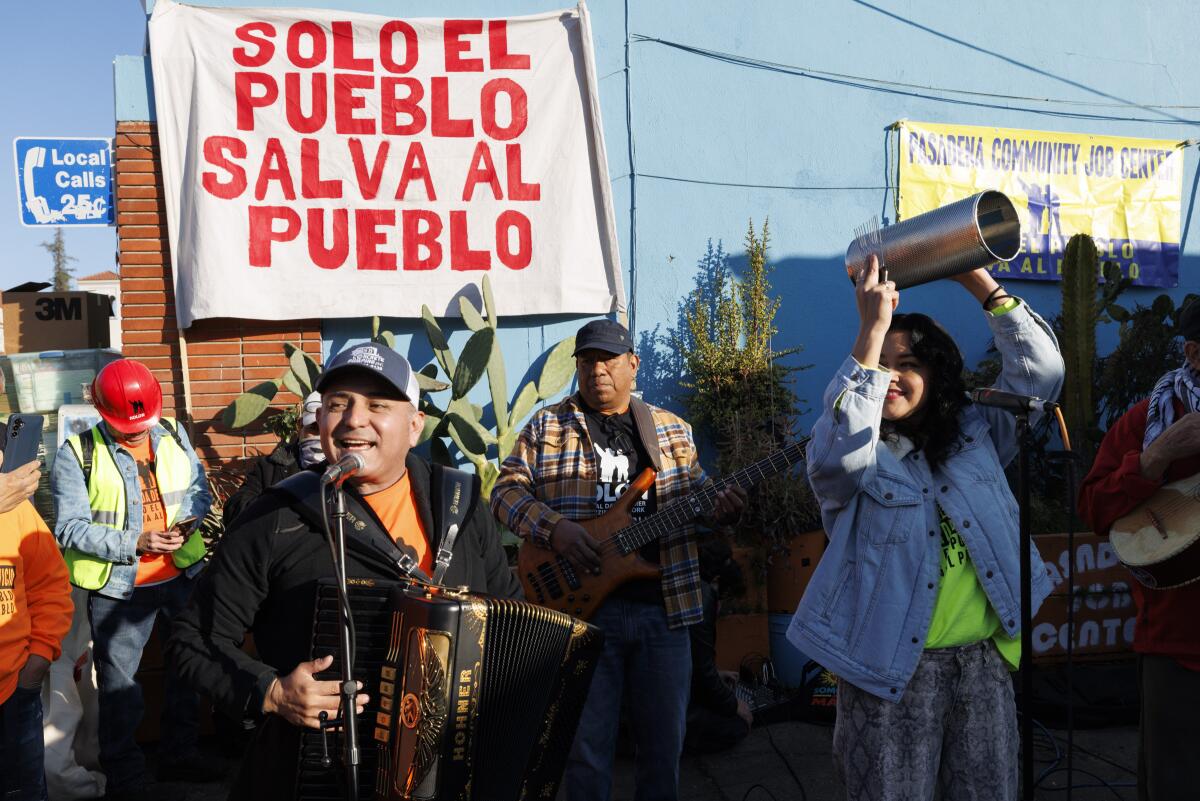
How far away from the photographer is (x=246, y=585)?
2.35 meters

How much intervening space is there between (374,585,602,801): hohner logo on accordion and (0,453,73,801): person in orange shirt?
78.8 inches

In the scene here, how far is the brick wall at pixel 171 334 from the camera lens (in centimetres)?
676

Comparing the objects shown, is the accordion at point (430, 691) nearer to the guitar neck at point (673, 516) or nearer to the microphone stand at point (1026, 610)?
the microphone stand at point (1026, 610)

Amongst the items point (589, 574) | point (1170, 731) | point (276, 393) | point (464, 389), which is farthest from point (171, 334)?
point (1170, 731)

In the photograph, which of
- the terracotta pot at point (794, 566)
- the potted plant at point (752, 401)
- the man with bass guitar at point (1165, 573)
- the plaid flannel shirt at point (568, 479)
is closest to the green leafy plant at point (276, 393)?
the plaid flannel shirt at point (568, 479)

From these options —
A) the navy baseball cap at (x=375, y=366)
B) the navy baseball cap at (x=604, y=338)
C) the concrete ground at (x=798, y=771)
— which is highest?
the navy baseball cap at (x=604, y=338)

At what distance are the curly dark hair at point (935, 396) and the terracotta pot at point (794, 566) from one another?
10.2ft

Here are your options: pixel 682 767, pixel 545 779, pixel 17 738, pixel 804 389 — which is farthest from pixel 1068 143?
pixel 17 738

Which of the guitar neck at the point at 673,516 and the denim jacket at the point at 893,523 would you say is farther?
the guitar neck at the point at 673,516

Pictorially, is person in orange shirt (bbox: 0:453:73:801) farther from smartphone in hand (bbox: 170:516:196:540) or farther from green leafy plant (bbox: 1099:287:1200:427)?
green leafy plant (bbox: 1099:287:1200:427)

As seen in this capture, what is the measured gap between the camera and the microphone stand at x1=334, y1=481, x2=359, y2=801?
6.51 ft

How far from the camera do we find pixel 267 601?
7.89ft

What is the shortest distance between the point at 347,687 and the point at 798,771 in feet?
12.0

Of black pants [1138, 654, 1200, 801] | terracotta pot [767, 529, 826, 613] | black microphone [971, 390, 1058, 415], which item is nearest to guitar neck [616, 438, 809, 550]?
black microphone [971, 390, 1058, 415]
